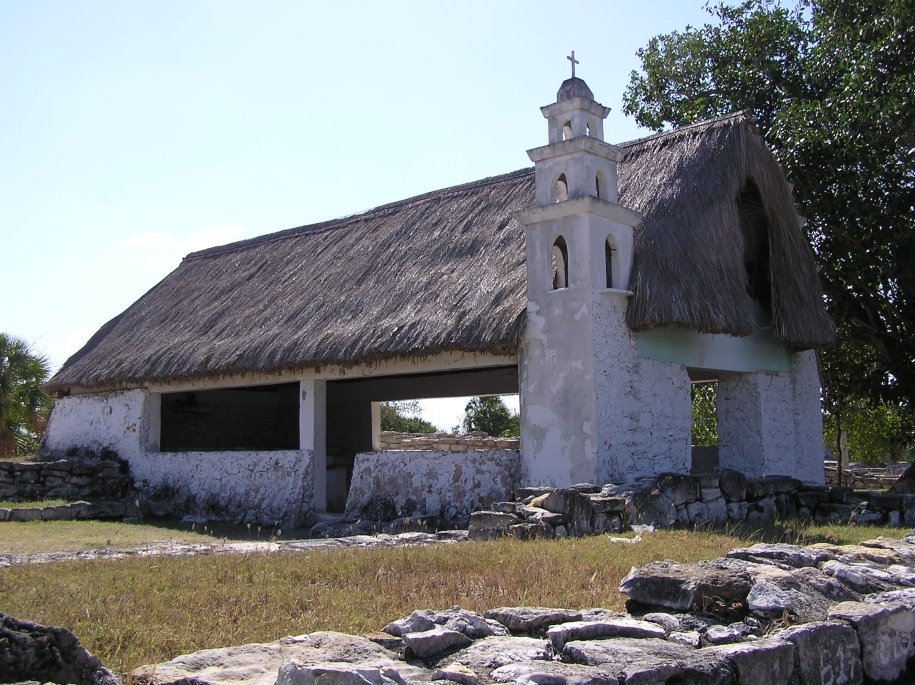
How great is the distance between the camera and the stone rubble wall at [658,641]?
3.66 m

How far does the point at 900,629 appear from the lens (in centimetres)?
516

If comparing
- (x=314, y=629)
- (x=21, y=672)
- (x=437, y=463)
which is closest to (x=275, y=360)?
(x=437, y=463)

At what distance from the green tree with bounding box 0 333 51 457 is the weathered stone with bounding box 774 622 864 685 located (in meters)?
18.3

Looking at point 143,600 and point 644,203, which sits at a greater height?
point 644,203

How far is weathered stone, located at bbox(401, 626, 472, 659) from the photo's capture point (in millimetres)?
3994

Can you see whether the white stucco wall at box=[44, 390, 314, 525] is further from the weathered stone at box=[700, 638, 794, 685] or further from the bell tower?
the weathered stone at box=[700, 638, 794, 685]

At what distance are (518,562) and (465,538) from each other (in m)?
2.69

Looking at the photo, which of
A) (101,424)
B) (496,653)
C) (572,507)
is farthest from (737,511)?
(101,424)

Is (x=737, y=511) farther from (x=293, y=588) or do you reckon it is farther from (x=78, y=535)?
(x=78, y=535)

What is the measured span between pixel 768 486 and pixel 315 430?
660 cm

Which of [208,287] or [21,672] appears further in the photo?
[208,287]

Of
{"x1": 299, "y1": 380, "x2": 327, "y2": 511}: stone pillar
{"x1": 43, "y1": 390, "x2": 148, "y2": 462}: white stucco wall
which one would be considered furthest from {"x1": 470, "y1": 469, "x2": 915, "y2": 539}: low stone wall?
{"x1": 43, "y1": 390, "x2": 148, "y2": 462}: white stucco wall

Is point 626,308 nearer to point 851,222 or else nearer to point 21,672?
point 851,222

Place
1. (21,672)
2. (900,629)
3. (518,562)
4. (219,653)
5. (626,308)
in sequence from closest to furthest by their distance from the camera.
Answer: (21,672)
(219,653)
(900,629)
(518,562)
(626,308)
